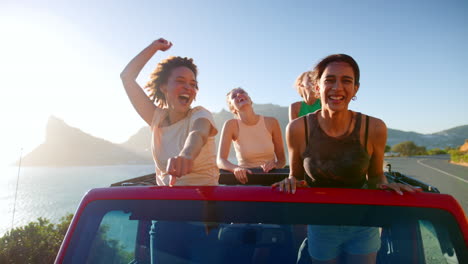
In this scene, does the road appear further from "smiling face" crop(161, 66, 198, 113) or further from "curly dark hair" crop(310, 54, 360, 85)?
"smiling face" crop(161, 66, 198, 113)

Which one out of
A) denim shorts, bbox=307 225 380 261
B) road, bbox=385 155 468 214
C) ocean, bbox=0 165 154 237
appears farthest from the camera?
road, bbox=385 155 468 214

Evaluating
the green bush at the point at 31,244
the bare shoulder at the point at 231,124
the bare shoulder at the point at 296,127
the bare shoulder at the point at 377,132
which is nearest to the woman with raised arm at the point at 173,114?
the bare shoulder at the point at 296,127

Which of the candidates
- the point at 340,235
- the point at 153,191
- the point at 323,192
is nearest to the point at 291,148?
the point at 340,235

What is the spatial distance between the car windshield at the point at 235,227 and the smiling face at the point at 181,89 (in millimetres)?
1081

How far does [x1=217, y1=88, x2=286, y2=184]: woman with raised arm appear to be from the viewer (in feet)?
12.4

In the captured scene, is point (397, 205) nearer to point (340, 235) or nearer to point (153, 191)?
point (340, 235)

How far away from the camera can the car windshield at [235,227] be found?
1100 millimetres

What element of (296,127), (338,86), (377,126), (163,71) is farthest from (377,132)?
(163,71)

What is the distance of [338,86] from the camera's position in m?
1.84

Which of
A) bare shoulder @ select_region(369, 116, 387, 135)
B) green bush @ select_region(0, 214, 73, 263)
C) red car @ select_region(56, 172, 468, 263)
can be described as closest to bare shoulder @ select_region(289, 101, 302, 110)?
bare shoulder @ select_region(369, 116, 387, 135)

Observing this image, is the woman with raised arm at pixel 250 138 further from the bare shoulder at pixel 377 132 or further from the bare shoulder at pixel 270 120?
the bare shoulder at pixel 377 132

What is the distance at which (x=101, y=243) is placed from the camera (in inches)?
47.4

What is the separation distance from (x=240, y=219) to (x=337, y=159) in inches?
32.0

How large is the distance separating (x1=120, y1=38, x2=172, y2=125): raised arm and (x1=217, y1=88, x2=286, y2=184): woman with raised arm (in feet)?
4.83
